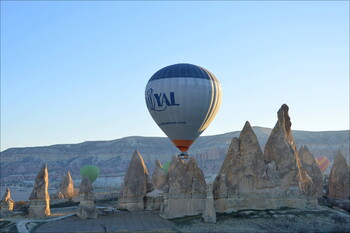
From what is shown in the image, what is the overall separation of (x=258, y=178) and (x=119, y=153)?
440 ft

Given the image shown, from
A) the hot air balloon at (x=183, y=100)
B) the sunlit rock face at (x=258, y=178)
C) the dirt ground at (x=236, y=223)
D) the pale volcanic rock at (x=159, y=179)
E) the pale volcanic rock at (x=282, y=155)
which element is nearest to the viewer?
the dirt ground at (x=236, y=223)

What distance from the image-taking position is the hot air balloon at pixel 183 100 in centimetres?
5253

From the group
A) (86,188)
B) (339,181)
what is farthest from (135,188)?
(339,181)

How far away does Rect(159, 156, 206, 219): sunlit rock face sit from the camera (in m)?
45.3

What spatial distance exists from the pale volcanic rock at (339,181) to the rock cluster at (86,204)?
2433 centimetres

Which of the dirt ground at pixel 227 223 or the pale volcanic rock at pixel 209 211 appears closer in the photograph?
the dirt ground at pixel 227 223

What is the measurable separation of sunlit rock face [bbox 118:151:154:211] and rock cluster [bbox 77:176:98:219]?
3.78m

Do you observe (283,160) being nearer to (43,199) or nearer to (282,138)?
(282,138)

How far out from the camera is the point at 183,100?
52.4 m

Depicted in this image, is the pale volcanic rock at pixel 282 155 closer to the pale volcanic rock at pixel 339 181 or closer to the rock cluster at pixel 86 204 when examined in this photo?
the pale volcanic rock at pixel 339 181

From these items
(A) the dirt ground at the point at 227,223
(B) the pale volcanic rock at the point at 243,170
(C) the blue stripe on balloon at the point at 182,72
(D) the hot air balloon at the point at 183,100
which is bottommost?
(A) the dirt ground at the point at 227,223

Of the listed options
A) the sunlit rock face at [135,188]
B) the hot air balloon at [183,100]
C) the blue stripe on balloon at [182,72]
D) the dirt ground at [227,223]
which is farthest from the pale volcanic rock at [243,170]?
the sunlit rock face at [135,188]

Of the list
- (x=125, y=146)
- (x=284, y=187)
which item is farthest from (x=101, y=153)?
(x=284, y=187)

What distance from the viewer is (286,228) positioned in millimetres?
40000
